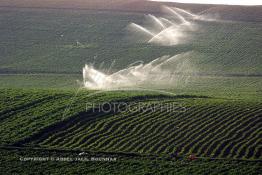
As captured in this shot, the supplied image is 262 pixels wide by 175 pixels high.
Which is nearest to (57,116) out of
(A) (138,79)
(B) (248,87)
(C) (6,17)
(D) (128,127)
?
(D) (128,127)

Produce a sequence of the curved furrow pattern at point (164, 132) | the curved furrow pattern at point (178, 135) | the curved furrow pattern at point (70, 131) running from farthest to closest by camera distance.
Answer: the curved furrow pattern at point (70, 131), the curved furrow pattern at point (164, 132), the curved furrow pattern at point (178, 135)

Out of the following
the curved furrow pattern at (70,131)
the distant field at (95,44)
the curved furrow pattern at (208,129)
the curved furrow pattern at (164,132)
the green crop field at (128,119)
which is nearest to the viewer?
the green crop field at (128,119)

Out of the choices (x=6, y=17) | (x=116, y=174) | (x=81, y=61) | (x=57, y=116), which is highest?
(x=6, y=17)

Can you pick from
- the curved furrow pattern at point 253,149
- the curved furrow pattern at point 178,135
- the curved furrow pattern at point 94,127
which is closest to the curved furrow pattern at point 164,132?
the curved furrow pattern at point 178,135

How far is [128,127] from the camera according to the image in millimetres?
32656

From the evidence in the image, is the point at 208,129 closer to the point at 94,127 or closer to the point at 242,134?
the point at 242,134

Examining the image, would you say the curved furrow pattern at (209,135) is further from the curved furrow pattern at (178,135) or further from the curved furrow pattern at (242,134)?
the curved furrow pattern at (242,134)

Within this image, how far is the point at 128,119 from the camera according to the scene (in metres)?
34.2

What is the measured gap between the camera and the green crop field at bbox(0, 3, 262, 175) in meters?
27.0

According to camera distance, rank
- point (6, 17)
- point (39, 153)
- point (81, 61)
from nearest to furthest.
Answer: point (39, 153), point (81, 61), point (6, 17)

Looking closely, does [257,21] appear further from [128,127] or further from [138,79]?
[128,127]

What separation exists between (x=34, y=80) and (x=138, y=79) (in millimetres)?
12940

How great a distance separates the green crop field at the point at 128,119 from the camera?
26969 mm

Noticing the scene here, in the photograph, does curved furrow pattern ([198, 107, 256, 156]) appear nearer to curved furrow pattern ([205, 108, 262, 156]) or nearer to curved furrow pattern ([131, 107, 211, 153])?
curved furrow pattern ([205, 108, 262, 156])
